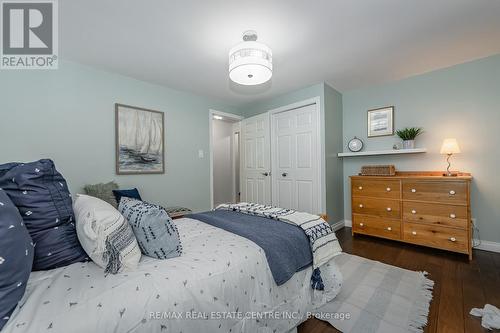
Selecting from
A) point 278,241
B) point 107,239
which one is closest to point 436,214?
point 278,241

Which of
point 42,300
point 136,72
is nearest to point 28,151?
point 136,72

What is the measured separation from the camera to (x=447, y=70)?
2.95m

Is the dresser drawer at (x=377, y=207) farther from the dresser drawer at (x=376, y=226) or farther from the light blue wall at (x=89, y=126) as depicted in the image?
the light blue wall at (x=89, y=126)

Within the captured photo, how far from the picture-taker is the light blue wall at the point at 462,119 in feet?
8.71

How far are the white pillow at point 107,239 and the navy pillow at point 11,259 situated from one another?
22 centimetres

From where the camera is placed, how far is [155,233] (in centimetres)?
112

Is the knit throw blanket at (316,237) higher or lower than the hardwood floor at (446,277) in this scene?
higher

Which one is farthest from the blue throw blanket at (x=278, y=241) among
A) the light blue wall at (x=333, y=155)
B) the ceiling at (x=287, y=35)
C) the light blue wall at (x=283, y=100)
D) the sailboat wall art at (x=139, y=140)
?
the light blue wall at (x=283, y=100)

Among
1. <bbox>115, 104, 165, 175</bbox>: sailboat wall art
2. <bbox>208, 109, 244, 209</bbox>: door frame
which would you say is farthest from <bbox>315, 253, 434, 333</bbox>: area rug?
<bbox>115, 104, 165, 175</bbox>: sailboat wall art

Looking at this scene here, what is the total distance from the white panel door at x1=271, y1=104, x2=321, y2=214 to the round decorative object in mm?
721

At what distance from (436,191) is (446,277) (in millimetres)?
1003

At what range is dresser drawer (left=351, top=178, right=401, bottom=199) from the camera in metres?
2.94

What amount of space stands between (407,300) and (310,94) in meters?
2.88

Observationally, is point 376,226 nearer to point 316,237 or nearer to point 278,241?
point 316,237
